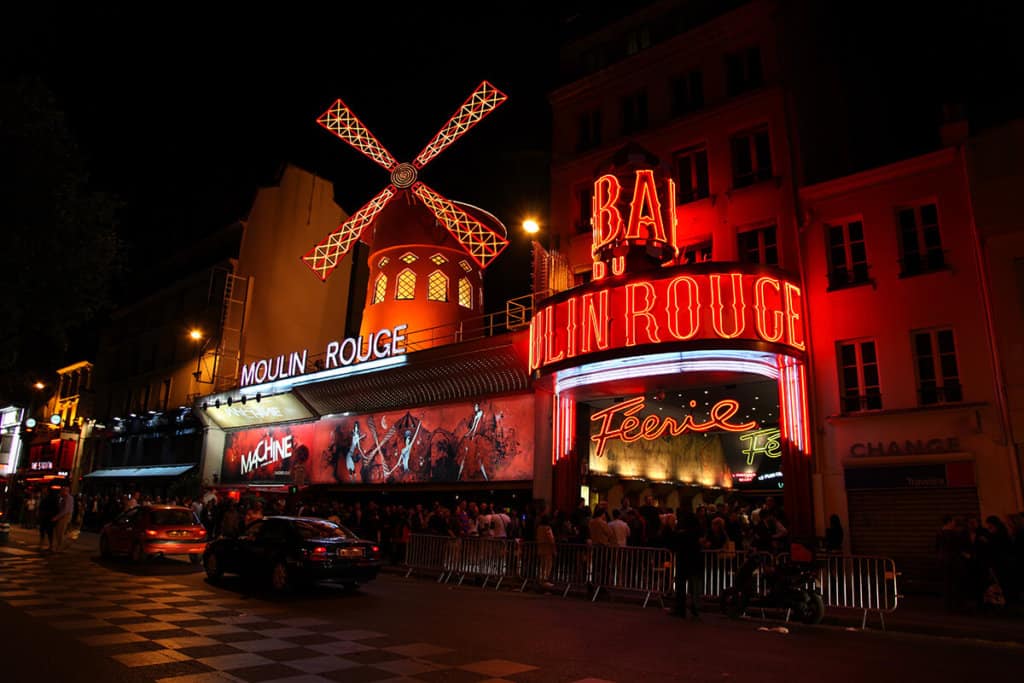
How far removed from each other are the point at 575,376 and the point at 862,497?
6651 millimetres

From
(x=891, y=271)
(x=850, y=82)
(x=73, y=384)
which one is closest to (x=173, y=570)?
(x=891, y=271)

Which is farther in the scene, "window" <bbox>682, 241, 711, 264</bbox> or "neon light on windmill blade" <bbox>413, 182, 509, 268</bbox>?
"neon light on windmill blade" <bbox>413, 182, 509, 268</bbox>

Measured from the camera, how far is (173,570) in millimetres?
14852

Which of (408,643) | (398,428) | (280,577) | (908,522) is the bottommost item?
(408,643)

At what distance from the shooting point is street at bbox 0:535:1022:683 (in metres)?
6.32

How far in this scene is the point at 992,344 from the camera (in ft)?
43.4

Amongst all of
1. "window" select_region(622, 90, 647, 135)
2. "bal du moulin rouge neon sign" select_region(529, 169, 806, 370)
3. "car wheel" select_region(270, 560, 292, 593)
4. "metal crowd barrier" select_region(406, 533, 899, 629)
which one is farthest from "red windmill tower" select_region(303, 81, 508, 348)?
"car wheel" select_region(270, 560, 292, 593)

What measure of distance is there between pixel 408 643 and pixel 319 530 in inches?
189

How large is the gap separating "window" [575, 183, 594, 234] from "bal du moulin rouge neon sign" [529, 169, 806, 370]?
283 centimetres

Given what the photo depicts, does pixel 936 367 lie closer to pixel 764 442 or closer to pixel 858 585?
pixel 858 585

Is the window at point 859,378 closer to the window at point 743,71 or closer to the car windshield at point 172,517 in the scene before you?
the window at point 743,71

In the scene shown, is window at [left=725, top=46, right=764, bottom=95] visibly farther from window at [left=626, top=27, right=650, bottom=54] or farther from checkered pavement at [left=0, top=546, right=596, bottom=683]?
checkered pavement at [left=0, top=546, right=596, bottom=683]

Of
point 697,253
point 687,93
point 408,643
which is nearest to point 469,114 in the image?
point 687,93

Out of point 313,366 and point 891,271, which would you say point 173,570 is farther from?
point 891,271
